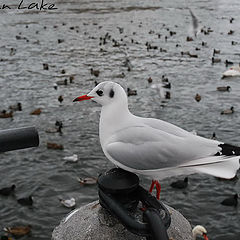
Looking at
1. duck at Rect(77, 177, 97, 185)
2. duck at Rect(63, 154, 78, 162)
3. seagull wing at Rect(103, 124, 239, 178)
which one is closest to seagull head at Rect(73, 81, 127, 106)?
seagull wing at Rect(103, 124, 239, 178)

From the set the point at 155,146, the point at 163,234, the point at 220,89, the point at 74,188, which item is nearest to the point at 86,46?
the point at 220,89

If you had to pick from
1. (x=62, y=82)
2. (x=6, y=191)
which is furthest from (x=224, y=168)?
(x=62, y=82)

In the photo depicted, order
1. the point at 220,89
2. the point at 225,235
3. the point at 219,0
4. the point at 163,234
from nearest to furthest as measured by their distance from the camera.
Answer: the point at 163,234 < the point at 225,235 < the point at 220,89 < the point at 219,0

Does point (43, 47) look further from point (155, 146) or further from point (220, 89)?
point (155, 146)

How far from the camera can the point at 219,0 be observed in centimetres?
5862

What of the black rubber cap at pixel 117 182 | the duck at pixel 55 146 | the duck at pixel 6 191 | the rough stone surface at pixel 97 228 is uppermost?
the black rubber cap at pixel 117 182

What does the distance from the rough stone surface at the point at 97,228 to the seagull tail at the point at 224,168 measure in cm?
47

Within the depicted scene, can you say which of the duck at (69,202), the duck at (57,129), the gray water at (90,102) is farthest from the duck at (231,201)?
the duck at (57,129)

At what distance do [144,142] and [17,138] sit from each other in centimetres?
175

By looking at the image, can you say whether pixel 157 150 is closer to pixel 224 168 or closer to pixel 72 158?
pixel 224 168

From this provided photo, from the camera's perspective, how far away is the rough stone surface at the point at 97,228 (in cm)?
244

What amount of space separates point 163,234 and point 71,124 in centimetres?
1080

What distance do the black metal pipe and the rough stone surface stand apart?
892 millimetres

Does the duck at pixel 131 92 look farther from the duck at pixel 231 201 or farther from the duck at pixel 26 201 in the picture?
the duck at pixel 26 201
